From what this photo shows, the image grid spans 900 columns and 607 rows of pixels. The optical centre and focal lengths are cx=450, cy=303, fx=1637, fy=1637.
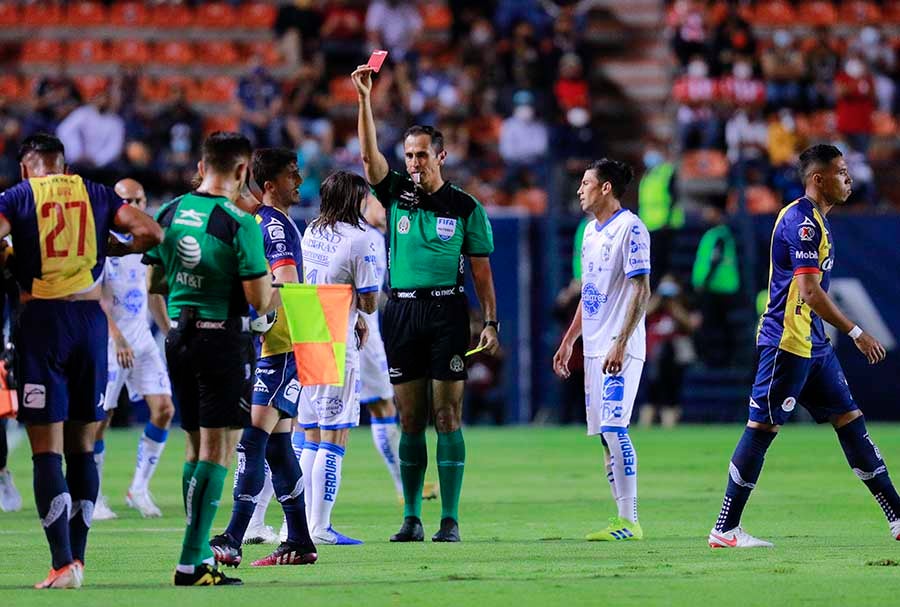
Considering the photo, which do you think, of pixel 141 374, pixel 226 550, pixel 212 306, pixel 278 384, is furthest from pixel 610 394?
pixel 141 374

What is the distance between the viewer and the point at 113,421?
79.4ft

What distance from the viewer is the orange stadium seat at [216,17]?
30.2 meters

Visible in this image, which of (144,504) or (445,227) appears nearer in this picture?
(445,227)

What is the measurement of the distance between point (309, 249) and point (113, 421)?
14237mm

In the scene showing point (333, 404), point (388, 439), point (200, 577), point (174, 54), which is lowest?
point (200, 577)

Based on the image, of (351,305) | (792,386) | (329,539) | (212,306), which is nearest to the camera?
(212,306)

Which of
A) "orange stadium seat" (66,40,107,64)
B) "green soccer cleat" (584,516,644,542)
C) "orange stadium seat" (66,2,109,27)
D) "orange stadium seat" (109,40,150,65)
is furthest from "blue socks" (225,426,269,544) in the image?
"orange stadium seat" (66,2,109,27)

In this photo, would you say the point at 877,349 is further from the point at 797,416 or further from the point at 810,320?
the point at 797,416

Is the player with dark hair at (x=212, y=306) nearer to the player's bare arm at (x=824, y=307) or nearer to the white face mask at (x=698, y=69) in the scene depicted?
the player's bare arm at (x=824, y=307)

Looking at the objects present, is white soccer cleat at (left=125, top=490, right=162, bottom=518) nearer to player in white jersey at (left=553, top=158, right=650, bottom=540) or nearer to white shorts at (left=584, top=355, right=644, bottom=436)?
player in white jersey at (left=553, top=158, right=650, bottom=540)

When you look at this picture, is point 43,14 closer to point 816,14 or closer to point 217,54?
point 217,54

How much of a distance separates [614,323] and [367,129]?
217cm

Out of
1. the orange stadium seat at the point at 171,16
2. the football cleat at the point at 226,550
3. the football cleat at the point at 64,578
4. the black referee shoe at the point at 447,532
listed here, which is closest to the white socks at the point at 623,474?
the black referee shoe at the point at 447,532

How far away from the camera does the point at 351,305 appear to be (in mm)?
10391
